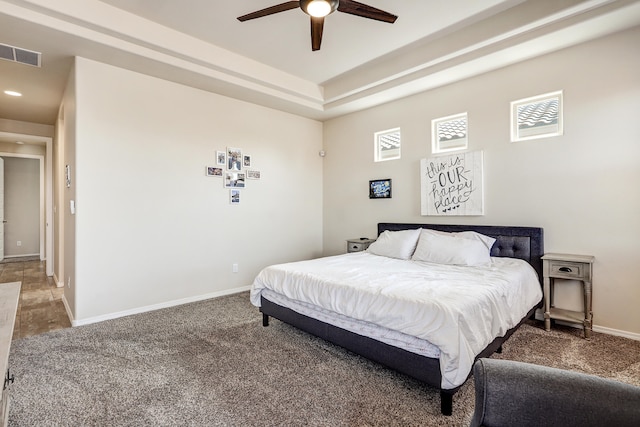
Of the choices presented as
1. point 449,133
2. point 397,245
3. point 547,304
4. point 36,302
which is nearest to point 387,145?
point 449,133

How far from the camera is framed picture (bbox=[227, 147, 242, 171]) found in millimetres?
4508

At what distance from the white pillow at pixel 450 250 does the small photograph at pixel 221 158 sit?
2839 mm

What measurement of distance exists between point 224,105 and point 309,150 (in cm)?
167

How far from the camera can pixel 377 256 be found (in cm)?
390

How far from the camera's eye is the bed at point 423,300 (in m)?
1.88

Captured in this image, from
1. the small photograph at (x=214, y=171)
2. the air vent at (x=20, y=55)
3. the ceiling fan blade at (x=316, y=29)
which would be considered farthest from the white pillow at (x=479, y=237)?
the air vent at (x=20, y=55)

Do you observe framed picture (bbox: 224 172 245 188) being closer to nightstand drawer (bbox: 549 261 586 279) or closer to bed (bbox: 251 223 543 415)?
bed (bbox: 251 223 543 415)

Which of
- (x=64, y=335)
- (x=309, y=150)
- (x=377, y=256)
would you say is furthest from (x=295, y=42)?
(x=64, y=335)

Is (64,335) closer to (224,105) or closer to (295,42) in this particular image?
(224,105)

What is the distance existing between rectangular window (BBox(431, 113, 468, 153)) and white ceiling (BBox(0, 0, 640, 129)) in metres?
0.48

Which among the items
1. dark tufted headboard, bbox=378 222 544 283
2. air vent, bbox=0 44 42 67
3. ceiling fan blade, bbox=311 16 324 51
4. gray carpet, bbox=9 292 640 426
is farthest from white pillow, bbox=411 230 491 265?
air vent, bbox=0 44 42 67

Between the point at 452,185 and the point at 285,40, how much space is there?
2.65 m

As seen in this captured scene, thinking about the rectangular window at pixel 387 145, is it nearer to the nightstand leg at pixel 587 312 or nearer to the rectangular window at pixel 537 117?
the rectangular window at pixel 537 117

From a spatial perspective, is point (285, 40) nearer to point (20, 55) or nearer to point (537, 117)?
point (20, 55)
